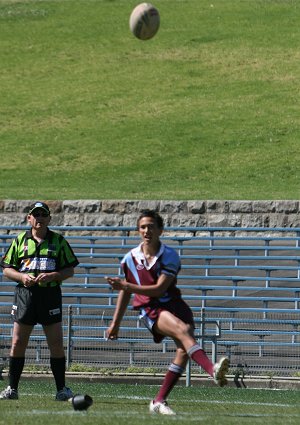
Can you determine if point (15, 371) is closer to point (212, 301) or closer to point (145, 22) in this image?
point (212, 301)

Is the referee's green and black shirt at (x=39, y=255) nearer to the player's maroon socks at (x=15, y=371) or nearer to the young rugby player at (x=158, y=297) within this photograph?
the player's maroon socks at (x=15, y=371)

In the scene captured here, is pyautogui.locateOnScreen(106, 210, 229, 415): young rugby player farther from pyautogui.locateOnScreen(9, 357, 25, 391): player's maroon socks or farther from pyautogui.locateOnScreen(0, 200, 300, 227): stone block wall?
pyautogui.locateOnScreen(0, 200, 300, 227): stone block wall

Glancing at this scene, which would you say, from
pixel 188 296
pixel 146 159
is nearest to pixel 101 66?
pixel 146 159

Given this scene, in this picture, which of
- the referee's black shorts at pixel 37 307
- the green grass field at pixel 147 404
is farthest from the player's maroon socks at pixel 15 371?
the referee's black shorts at pixel 37 307

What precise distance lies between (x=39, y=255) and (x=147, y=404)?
1595 mm

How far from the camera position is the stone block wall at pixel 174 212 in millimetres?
21141

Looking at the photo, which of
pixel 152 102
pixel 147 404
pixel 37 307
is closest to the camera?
pixel 147 404

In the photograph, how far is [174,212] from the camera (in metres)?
21.7

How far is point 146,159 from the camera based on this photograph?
88.3 feet

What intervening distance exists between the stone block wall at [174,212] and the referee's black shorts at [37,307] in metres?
11.6

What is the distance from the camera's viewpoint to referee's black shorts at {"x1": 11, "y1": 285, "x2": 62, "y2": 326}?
32.3 ft

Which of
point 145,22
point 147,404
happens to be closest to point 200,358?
point 147,404

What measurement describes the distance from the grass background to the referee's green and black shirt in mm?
13502

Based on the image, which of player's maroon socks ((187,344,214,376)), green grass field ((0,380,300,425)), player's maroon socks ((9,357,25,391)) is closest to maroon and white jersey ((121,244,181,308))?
player's maroon socks ((187,344,214,376))
